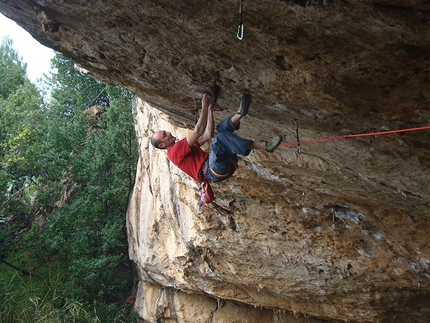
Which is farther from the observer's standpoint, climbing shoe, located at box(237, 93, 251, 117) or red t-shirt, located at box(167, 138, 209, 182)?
red t-shirt, located at box(167, 138, 209, 182)

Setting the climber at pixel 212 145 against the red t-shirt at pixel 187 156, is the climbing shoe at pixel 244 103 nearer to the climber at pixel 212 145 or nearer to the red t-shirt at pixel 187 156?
the climber at pixel 212 145

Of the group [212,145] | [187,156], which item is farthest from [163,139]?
[212,145]

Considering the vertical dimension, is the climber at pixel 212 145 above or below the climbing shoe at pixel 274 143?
below

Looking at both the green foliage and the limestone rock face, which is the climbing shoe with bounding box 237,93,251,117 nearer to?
the limestone rock face

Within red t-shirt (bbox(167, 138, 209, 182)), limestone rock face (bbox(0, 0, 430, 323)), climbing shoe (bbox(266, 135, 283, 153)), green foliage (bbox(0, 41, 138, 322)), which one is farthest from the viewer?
→ green foliage (bbox(0, 41, 138, 322))

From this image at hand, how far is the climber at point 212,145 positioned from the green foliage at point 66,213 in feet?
23.0

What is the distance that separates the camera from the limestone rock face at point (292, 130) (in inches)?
103

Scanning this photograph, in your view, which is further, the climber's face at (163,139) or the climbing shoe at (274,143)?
the climber's face at (163,139)

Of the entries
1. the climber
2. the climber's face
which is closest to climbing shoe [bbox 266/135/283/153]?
the climber

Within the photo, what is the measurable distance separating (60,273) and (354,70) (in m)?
11.3

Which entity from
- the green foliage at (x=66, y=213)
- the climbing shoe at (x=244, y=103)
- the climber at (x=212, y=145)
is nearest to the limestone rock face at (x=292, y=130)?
the climbing shoe at (x=244, y=103)

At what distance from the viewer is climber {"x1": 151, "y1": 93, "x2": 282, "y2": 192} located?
3492 mm

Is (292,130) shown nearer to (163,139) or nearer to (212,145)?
(212,145)

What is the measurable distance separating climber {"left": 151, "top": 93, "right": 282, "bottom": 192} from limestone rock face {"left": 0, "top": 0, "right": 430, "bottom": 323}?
28 cm
